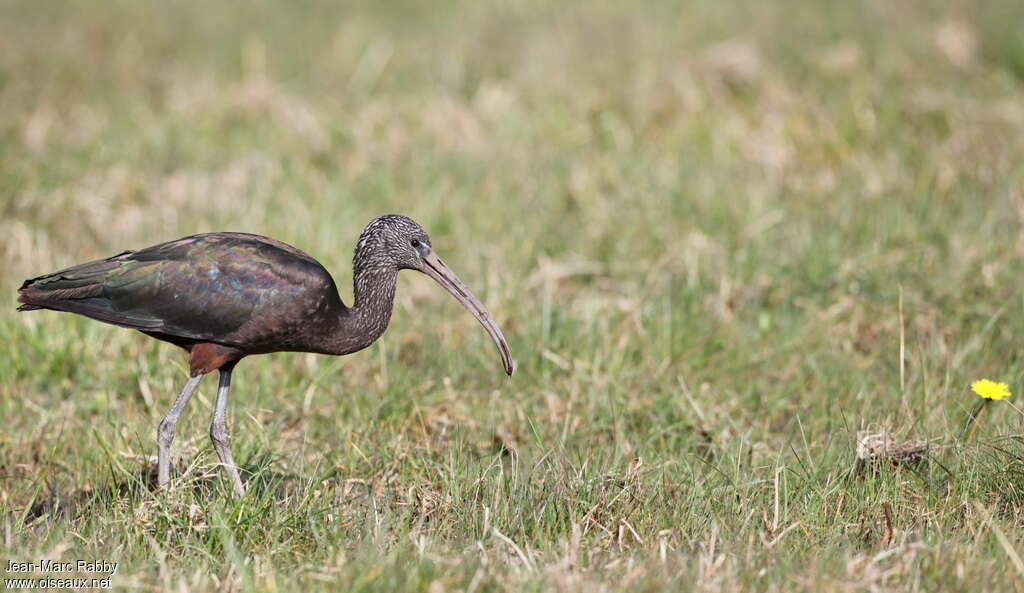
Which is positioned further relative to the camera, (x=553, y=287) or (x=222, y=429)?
(x=553, y=287)

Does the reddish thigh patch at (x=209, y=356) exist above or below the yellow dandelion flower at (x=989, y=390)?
above

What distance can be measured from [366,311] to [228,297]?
0.61m

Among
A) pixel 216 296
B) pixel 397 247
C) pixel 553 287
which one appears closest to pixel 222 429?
pixel 216 296

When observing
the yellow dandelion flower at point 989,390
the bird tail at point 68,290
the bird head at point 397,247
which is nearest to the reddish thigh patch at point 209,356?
the bird tail at point 68,290

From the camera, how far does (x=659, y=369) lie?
6656mm

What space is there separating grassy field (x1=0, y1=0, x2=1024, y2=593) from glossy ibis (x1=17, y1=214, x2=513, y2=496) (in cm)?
46

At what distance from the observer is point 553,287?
7.65 meters

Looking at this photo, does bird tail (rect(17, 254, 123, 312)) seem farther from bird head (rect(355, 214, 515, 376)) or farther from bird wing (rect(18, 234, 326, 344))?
bird head (rect(355, 214, 515, 376))

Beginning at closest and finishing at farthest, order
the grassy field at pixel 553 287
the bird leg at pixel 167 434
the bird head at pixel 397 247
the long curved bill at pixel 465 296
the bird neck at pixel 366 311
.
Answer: the grassy field at pixel 553 287
the bird leg at pixel 167 434
the bird neck at pixel 366 311
the bird head at pixel 397 247
the long curved bill at pixel 465 296

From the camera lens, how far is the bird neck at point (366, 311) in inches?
213

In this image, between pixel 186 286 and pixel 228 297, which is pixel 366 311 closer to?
pixel 228 297

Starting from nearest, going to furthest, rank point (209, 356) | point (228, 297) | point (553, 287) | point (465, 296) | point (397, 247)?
1. point (228, 297)
2. point (209, 356)
3. point (397, 247)
4. point (465, 296)
5. point (553, 287)

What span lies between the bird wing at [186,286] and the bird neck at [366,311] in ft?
0.79

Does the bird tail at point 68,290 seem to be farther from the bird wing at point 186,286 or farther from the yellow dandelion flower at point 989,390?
the yellow dandelion flower at point 989,390
